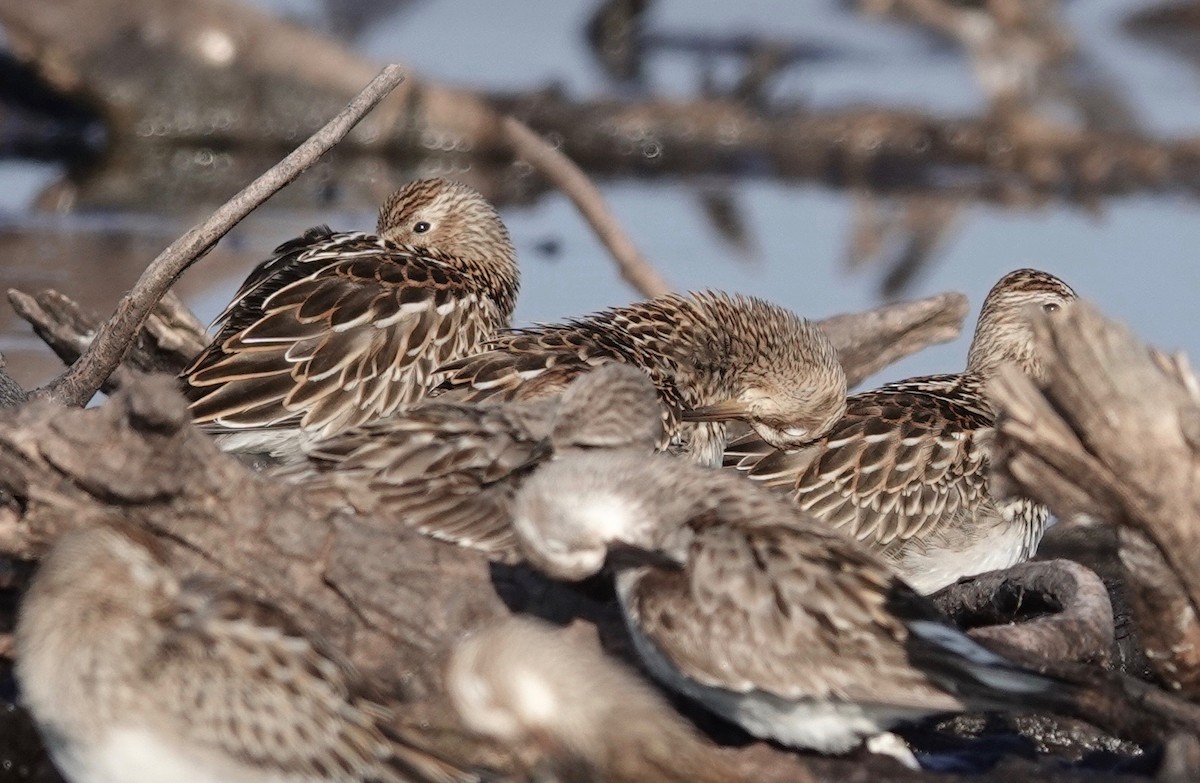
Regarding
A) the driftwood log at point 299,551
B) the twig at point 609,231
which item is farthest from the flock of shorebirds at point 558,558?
the twig at point 609,231

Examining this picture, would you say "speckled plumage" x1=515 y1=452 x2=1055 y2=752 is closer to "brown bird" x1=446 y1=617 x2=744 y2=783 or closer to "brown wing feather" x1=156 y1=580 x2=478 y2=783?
"brown bird" x1=446 y1=617 x2=744 y2=783

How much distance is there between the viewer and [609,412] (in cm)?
707

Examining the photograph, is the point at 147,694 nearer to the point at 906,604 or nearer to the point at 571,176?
the point at 906,604

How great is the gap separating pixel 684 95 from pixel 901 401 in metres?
11.2

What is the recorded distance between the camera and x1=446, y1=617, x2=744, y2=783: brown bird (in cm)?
551

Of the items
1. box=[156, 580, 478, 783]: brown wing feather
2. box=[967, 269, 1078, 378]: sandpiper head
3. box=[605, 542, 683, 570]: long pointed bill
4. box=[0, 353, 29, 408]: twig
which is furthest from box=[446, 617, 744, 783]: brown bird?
box=[967, 269, 1078, 378]: sandpiper head

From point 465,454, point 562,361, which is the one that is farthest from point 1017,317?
point 465,454

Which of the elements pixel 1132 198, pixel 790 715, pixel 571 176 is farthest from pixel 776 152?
pixel 790 715

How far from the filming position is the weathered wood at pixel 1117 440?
19.7ft

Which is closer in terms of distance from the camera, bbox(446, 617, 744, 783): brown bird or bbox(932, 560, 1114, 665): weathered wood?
bbox(446, 617, 744, 783): brown bird

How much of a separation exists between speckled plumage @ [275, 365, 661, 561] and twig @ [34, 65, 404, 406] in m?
0.81

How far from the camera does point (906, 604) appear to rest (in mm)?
5945

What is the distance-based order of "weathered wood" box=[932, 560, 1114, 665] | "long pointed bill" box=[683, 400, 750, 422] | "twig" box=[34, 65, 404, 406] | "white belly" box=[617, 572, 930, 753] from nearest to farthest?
"white belly" box=[617, 572, 930, 753]
"weathered wood" box=[932, 560, 1114, 665]
"twig" box=[34, 65, 404, 406]
"long pointed bill" box=[683, 400, 750, 422]

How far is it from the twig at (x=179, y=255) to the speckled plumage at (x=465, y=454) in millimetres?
814
